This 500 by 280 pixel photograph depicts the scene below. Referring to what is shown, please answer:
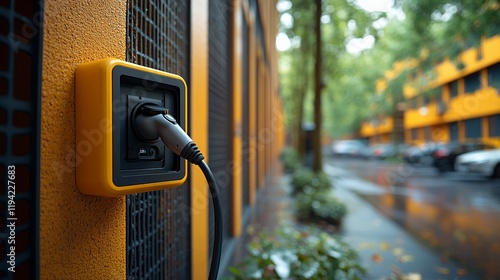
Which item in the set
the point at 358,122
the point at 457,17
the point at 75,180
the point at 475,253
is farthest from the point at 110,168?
the point at 358,122

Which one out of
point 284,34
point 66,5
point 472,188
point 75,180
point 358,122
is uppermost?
point 284,34

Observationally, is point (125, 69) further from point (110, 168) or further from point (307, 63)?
point (307, 63)

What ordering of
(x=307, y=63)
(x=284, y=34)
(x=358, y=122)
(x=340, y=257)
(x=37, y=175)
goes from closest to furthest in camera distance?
(x=37, y=175) < (x=340, y=257) < (x=284, y=34) < (x=307, y=63) < (x=358, y=122)

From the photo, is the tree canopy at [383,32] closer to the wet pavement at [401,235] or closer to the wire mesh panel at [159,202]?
the wet pavement at [401,235]

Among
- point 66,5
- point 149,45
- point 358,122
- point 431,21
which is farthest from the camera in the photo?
point 358,122

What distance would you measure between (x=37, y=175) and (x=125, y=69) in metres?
0.35

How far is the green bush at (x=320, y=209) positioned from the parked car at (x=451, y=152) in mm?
12164

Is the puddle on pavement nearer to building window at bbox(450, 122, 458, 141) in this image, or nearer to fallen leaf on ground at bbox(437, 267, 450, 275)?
fallen leaf on ground at bbox(437, 267, 450, 275)

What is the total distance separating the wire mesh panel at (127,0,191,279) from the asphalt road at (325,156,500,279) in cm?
385

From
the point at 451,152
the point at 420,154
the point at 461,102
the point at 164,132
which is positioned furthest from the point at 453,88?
the point at 164,132

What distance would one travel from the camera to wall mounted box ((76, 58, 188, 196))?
86cm

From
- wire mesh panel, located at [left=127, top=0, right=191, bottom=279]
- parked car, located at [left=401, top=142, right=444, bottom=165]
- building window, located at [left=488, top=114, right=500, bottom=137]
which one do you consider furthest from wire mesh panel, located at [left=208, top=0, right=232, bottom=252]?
building window, located at [left=488, top=114, right=500, bottom=137]

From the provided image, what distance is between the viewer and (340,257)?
104 inches

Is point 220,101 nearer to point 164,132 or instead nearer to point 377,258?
point 377,258
